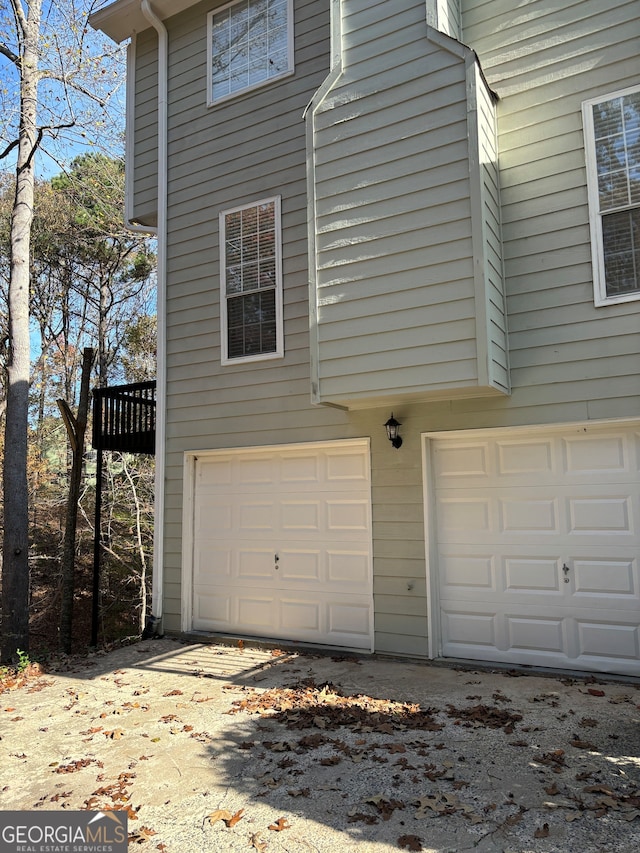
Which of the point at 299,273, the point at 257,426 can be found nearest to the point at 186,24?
the point at 299,273

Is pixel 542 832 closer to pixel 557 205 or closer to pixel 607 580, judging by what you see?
pixel 607 580

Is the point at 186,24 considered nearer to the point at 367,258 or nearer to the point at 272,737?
the point at 367,258

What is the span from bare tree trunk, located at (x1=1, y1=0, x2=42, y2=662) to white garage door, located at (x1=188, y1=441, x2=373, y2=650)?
2.16 meters

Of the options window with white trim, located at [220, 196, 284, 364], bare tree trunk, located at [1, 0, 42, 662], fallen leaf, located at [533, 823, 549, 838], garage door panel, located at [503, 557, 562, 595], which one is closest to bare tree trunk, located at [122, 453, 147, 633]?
bare tree trunk, located at [1, 0, 42, 662]

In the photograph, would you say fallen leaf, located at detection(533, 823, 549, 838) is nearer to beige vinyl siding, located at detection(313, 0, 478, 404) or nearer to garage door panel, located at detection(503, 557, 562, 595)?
garage door panel, located at detection(503, 557, 562, 595)

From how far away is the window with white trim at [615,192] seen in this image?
5.50 meters

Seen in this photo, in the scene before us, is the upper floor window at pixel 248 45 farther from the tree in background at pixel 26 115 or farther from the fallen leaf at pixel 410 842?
the fallen leaf at pixel 410 842

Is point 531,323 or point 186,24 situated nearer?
point 531,323

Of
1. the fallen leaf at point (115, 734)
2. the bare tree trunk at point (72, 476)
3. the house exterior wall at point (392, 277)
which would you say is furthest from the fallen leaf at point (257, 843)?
the bare tree trunk at point (72, 476)

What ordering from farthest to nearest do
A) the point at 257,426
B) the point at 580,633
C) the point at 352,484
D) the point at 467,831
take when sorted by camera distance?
the point at 257,426 → the point at 352,484 → the point at 580,633 → the point at 467,831

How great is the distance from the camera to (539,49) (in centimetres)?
600

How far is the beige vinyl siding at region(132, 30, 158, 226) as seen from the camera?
8.74 metres

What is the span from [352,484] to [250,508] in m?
1.43

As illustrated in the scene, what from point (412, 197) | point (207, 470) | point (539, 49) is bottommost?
point (207, 470)
